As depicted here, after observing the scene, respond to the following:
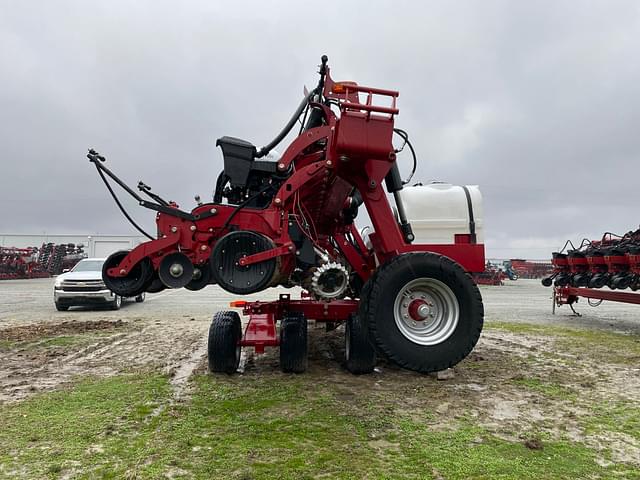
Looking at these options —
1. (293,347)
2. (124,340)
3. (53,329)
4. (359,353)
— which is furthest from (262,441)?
(53,329)

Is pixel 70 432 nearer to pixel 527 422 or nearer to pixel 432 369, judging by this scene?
pixel 432 369

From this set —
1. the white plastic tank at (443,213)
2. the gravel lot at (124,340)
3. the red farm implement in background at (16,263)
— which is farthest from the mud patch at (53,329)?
the red farm implement in background at (16,263)

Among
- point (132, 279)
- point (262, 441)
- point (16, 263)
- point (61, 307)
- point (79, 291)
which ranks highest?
point (16, 263)

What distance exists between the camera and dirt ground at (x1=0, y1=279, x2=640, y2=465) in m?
4.14

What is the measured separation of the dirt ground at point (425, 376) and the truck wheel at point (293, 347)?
20cm

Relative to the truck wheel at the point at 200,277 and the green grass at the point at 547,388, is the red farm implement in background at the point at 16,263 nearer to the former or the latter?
the truck wheel at the point at 200,277

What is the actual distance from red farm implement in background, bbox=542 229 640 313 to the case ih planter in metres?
6.87

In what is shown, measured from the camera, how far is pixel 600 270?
36.1ft

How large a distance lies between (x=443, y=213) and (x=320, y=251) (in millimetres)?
1478

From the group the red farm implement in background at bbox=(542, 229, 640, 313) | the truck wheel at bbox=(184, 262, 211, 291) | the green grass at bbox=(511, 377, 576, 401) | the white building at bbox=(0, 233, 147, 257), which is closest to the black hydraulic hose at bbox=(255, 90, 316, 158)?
the truck wheel at bbox=(184, 262, 211, 291)

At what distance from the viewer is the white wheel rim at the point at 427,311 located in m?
3.40

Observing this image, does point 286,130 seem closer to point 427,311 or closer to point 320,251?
point 320,251

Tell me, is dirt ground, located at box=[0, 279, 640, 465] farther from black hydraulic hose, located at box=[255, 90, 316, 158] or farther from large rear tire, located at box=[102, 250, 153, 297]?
black hydraulic hose, located at box=[255, 90, 316, 158]

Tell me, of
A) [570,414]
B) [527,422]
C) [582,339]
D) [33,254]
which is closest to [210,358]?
[527,422]
